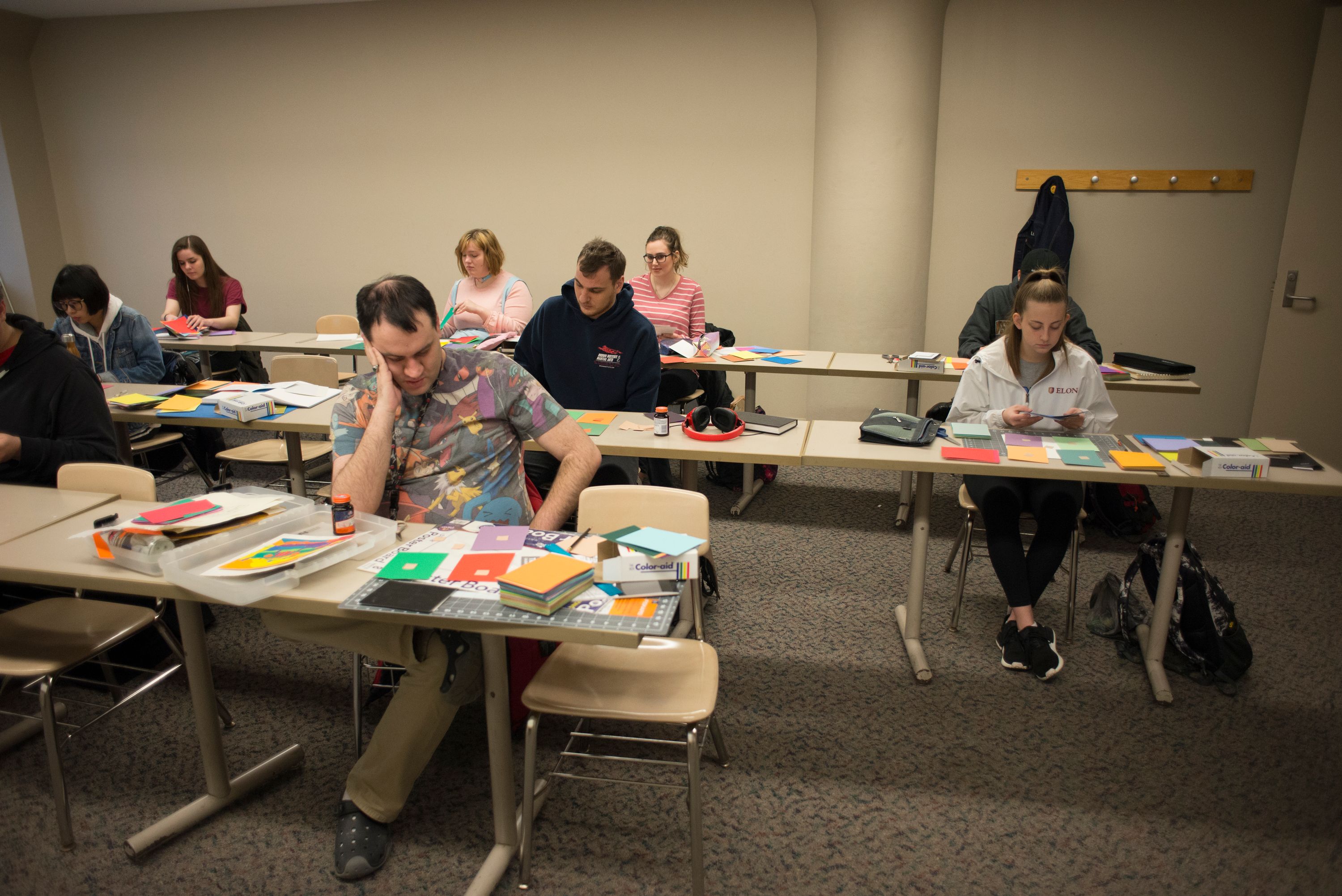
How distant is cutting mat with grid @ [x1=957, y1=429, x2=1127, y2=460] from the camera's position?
2.65 metres

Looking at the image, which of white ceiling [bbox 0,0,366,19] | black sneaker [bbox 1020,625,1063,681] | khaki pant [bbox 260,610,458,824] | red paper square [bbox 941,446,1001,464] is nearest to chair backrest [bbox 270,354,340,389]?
khaki pant [bbox 260,610,458,824]

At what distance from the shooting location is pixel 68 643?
81.0 inches

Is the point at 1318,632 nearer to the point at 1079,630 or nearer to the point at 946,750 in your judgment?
the point at 1079,630

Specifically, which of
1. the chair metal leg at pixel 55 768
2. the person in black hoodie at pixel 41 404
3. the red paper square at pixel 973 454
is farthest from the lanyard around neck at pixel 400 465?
the red paper square at pixel 973 454

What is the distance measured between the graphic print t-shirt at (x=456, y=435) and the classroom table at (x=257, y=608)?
0.51 feet

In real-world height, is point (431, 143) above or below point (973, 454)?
above

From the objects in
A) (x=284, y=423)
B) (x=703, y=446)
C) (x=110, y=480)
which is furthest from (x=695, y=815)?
(x=284, y=423)

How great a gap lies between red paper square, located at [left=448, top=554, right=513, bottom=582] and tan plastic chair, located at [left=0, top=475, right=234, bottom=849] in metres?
0.89

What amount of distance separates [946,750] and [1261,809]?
77 centimetres

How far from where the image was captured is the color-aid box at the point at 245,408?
319 centimetres

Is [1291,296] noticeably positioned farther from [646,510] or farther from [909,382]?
[646,510]

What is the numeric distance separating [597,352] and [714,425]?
0.66m

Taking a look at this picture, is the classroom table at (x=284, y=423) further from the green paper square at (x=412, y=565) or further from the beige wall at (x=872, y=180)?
the beige wall at (x=872, y=180)

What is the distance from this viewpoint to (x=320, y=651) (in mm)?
2867
